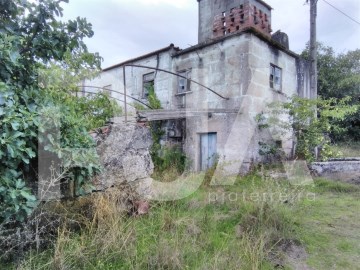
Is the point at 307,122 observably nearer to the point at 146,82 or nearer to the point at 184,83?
the point at 184,83

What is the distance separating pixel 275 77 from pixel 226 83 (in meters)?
2.30

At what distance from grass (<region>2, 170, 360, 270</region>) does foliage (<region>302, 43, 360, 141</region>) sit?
11.8 metres

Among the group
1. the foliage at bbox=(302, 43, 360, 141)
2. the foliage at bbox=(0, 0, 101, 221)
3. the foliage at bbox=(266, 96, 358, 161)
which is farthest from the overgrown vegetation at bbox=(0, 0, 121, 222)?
the foliage at bbox=(302, 43, 360, 141)

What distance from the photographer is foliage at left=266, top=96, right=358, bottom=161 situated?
379 inches

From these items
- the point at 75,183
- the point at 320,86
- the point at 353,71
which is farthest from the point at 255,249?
the point at 353,71

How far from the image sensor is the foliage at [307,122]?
31.6 ft

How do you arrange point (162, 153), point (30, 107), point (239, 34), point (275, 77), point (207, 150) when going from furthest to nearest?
point (275, 77)
point (162, 153)
point (207, 150)
point (239, 34)
point (30, 107)

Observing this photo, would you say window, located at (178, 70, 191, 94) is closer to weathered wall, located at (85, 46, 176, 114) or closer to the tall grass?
weathered wall, located at (85, 46, 176, 114)

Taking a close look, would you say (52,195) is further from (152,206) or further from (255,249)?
(255,249)

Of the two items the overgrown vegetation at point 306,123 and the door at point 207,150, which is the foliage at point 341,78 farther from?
the door at point 207,150

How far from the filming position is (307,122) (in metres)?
9.99

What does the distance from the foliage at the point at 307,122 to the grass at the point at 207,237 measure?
4.64m

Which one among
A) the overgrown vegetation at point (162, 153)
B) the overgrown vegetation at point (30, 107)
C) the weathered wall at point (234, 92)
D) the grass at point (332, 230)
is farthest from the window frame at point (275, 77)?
the overgrown vegetation at point (30, 107)

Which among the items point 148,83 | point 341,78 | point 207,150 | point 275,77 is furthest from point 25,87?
point 341,78
